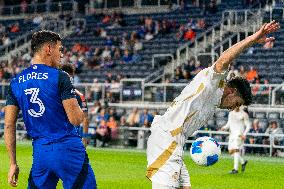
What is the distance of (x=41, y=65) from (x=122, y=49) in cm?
3389

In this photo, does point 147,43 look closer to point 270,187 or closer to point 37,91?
point 270,187

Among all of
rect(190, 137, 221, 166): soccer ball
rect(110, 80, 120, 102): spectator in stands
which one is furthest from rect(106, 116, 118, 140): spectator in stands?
rect(190, 137, 221, 166): soccer ball

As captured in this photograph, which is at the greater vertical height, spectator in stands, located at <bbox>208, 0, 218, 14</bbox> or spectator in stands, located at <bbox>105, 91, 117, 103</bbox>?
spectator in stands, located at <bbox>208, 0, 218, 14</bbox>

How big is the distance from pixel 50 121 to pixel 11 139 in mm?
473

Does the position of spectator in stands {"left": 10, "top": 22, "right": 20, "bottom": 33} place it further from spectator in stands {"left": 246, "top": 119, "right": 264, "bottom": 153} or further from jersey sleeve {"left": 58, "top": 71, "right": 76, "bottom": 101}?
jersey sleeve {"left": 58, "top": 71, "right": 76, "bottom": 101}

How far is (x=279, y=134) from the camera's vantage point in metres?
28.3

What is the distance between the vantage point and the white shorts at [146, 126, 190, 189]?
7734 millimetres

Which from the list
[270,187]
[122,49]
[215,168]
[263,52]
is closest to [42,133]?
[270,187]

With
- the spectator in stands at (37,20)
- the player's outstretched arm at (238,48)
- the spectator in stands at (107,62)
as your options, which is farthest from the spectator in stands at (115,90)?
the player's outstretched arm at (238,48)

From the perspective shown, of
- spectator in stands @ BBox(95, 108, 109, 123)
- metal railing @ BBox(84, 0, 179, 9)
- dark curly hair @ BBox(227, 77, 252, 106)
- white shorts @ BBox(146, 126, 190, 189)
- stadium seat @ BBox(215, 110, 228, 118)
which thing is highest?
dark curly hair @ BBox(227, 77, 252, 106)

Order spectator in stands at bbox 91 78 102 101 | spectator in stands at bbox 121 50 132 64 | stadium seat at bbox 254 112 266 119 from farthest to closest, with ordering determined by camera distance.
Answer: spectator in stands at bbox 121 50 132 64 → spectator in stands at bbox 91 78 102 101 → stadium seat at bbox 254 112 266 119

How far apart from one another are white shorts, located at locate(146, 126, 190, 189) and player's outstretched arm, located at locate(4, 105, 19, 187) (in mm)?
1379

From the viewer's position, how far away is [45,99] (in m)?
7.47

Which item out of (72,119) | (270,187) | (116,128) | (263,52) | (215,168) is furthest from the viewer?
(263,52)
